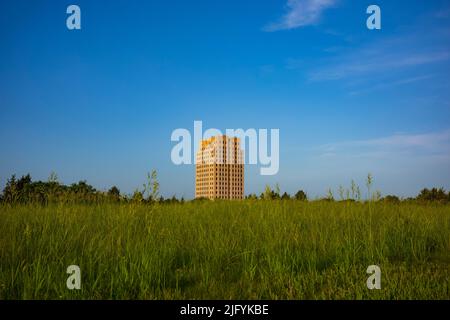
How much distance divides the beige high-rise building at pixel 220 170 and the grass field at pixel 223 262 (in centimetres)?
518

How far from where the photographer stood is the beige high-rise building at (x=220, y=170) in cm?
1294

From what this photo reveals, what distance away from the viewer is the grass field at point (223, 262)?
4609 millimetres

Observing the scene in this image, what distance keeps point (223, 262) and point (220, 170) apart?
8.91 meters

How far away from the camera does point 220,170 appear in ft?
47.8

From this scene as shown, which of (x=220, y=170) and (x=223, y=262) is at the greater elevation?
(x=220, y=170)

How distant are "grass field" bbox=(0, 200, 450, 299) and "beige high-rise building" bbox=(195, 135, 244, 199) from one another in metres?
5.18

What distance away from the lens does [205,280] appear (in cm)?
502

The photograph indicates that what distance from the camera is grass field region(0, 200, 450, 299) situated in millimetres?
4609

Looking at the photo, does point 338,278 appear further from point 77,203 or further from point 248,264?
point 77,203

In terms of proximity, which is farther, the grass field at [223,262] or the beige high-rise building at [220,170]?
the beige high-rise building at [220,170]

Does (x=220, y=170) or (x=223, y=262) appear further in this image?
(x=220, y=170)

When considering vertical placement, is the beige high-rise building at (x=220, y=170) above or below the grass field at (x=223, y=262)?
above

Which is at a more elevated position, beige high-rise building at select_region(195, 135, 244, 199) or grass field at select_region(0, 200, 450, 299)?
beige high-rise building at select_region(195, 135, 244, 199)
